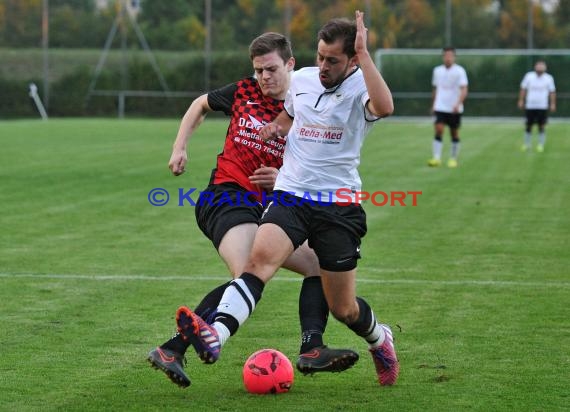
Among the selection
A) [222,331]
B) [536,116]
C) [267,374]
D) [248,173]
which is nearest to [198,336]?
[222,331]

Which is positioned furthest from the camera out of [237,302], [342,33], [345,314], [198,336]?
[345,314]

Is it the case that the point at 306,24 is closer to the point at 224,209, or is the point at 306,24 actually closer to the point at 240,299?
the point at 224,209

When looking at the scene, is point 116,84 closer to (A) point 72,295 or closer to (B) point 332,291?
(A) point 72,295

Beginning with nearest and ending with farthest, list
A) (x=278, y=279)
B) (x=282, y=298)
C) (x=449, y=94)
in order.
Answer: (x=282, y=298)
(x=278, y=279)
(x=449, y=94)

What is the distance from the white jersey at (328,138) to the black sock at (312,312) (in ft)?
1.95

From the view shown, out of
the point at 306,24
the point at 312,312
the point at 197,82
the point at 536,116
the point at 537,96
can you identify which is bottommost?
the point at 197,82

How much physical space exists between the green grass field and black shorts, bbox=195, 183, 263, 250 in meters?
0.81

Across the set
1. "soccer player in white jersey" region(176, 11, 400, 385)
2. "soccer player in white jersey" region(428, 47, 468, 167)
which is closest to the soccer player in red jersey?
"soccer player in white jersey" region(176, 11, 400, 385)

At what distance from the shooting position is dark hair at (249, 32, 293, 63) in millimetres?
6398

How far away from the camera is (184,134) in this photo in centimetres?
659

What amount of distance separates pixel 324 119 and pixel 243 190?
31.8 inches

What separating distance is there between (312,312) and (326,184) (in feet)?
2.38

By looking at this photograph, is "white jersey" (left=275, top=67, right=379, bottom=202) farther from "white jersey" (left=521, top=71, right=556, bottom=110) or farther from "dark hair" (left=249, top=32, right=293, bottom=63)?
"white jersey" (left=521, top=71, right=556, bottom=110)

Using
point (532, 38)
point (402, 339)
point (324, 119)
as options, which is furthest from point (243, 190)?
point (532, 38)
